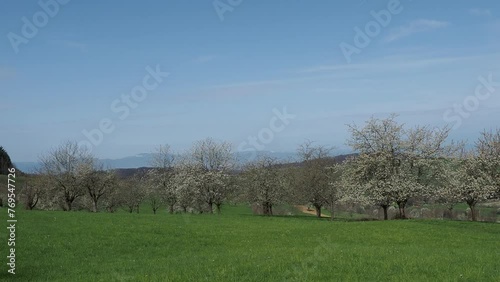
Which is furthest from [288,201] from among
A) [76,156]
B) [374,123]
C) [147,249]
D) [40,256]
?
[40,256]

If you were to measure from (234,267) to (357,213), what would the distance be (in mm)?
86756

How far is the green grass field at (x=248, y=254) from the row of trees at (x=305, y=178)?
10808 millimetres

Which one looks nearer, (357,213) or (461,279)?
(461,279)

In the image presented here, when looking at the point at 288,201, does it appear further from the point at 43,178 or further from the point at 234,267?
the point at 234,267

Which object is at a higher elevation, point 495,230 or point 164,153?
point 164,153

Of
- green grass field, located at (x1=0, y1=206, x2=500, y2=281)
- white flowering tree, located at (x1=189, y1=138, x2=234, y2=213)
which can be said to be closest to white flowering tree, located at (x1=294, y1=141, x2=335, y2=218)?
white flowering tree, located at (x1=189, y1=138, x2=234, y2=213)

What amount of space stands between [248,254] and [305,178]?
47582 millimetres

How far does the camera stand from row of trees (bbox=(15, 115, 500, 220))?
5197 cm

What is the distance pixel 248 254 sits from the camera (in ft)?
70.0

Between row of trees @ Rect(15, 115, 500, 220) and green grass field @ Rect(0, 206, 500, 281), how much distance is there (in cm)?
1081

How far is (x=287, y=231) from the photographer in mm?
36781

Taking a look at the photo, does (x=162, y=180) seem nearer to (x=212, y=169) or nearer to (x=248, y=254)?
(x=212, y=169)

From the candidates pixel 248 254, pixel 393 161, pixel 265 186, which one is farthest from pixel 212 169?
pixel 248 254

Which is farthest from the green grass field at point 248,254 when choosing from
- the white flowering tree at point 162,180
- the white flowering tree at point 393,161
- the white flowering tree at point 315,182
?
the white flowering tree at point 162,180
